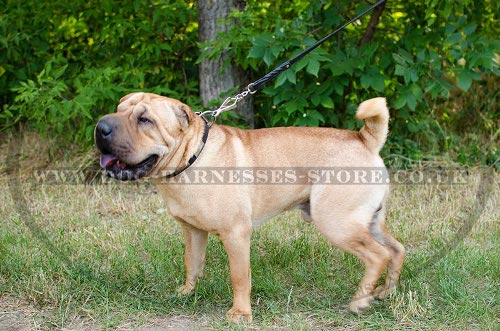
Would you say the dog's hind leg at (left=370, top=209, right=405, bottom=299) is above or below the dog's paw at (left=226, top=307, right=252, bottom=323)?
above

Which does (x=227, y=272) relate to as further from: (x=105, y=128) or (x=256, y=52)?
(x=256, y=52)

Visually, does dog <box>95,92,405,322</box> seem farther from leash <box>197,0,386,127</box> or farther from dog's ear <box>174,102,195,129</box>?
leash <box>197,0,386,127</box>

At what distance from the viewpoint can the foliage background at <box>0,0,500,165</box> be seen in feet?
17.1

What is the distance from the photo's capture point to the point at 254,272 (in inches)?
154

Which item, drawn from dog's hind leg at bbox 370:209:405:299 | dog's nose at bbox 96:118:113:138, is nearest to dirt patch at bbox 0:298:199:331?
dog's nose at bbox 96:118:113:138

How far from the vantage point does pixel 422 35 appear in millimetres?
5594

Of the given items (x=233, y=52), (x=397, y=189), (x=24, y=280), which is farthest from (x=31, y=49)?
(x=397, y=189)

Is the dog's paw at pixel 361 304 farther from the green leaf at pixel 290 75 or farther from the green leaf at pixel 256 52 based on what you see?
the green leaf at pixel 256 52

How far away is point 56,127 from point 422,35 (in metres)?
3.34

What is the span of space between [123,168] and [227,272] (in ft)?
3.69

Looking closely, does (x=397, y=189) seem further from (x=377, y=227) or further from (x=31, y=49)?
(x=31, y=49)

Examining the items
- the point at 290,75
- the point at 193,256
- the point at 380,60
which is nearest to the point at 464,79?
the point at 380,60

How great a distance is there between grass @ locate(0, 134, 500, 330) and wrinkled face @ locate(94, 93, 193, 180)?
823mm

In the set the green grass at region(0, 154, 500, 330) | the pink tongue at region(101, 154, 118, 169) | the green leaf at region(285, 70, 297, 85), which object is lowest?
the green grass at region(0, 154, 500, 330)
